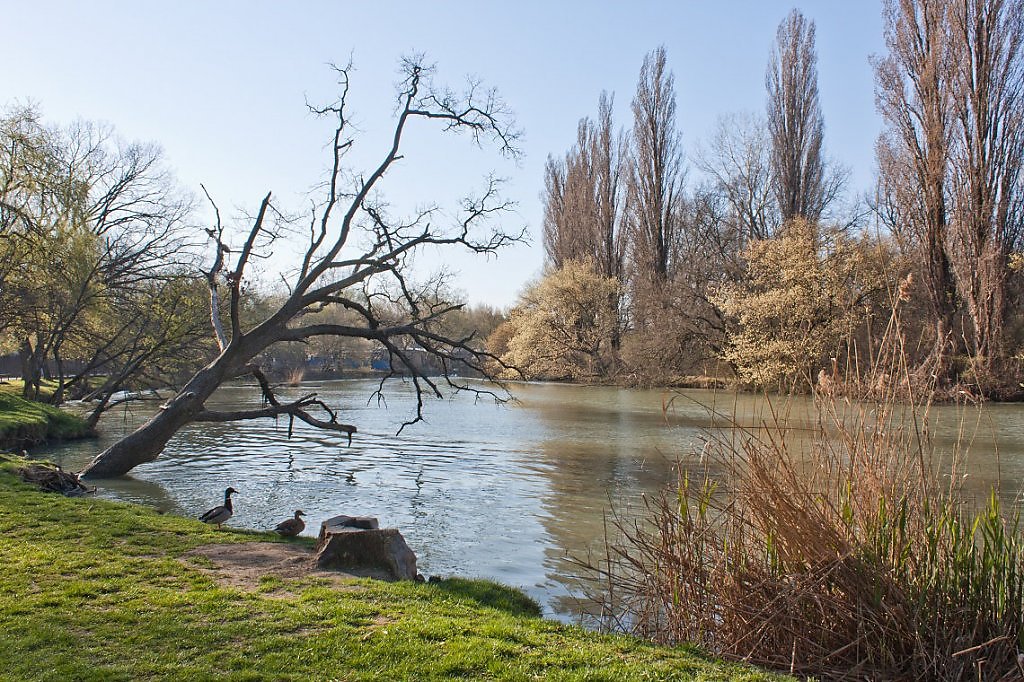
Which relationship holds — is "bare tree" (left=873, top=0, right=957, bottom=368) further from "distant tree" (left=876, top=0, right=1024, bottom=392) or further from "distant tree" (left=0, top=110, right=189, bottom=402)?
"distant tree" (left=0, top=110, right=189, bottom=402)

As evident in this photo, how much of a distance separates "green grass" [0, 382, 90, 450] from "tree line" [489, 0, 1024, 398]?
17087mm

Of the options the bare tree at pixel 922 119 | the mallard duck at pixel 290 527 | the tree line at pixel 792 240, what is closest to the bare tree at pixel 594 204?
the tree line at pixel 792 240

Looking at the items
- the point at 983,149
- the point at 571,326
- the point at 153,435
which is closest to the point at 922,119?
the point at 983,149

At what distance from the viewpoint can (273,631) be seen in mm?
4281

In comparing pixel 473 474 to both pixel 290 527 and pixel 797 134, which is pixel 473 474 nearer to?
pixel 290 527

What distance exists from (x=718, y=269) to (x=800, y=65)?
1106 cm

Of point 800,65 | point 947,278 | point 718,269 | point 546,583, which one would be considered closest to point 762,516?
point 546,583

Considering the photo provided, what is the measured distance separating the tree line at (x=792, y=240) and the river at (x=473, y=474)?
12.9ft

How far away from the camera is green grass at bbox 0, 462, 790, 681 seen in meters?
3.69

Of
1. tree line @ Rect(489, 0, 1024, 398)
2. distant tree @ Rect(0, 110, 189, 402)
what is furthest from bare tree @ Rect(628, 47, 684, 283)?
distant tree @ Rect(0, 110, 189, 402)

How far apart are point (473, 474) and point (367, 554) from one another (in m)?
7.65

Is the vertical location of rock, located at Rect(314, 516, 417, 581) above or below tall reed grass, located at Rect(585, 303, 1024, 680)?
below

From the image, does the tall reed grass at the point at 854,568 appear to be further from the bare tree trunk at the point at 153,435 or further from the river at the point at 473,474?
the bare tree trunk at the point at 153,435

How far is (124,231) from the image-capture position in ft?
88.0
